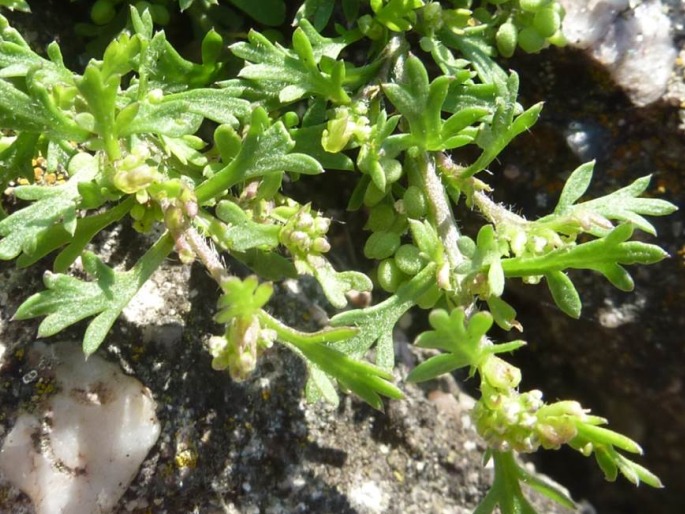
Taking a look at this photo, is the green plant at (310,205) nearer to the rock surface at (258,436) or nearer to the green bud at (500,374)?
the green bud at (500,374)

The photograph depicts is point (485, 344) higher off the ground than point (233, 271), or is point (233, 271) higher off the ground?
point (485, 344)

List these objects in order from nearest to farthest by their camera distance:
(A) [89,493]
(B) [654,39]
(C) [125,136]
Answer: (C) [125,136]
(A) [89,493]
(B) [654,39]

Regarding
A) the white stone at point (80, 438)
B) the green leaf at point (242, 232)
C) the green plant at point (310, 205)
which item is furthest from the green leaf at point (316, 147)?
the white stone at point (80, 438)

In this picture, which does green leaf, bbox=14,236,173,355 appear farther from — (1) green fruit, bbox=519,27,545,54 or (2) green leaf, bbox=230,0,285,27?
(1) green fruit, bbox=519,27,545,54

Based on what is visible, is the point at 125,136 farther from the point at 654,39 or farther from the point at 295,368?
the point at 654,39

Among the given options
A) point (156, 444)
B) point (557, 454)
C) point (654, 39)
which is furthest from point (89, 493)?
point (654, 39)

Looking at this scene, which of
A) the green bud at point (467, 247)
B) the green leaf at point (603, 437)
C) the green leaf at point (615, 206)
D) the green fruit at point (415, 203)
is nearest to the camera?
the green leaf at point (603, 437)

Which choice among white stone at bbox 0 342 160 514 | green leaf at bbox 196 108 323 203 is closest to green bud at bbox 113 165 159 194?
green leaf at bbox 196 108 323 203
